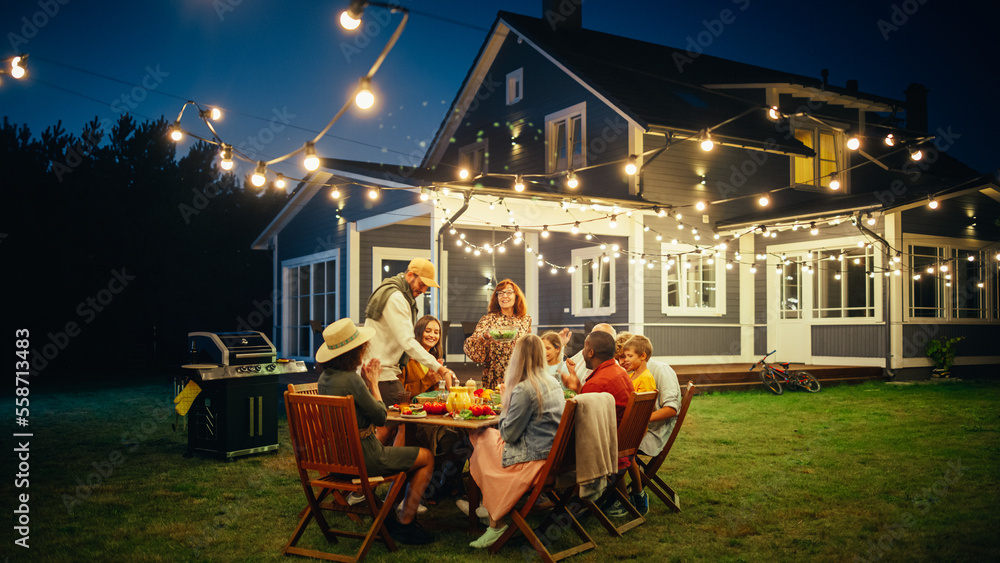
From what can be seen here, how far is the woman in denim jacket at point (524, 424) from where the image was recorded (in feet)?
12.9

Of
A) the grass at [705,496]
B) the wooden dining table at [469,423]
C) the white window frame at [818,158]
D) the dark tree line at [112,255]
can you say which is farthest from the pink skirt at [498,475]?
the white window frame at [818,158]

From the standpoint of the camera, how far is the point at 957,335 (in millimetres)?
13797

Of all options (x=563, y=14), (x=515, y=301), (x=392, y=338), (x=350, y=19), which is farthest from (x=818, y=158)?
(x=350, y=19)

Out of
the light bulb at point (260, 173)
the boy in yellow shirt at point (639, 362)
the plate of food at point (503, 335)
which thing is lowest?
the boy in yellow shirt at point (639, 362)

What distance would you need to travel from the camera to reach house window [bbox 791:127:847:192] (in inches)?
613

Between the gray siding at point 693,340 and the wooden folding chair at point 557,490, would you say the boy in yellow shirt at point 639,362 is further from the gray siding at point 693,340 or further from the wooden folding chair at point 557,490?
the gray siding at point 693,340

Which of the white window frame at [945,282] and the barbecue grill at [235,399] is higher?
the white window frame at [945,282]

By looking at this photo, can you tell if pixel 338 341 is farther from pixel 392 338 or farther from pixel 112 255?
pixel 112 255

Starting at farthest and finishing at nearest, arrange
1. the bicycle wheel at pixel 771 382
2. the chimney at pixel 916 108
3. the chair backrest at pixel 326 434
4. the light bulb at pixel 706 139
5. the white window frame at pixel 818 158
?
the chimney at pixel 916 108 → the white window frame at pixel 818 158 → the bicycle wheel at pixel 771 382 → the light bulb at pixel 706 139 → the chair backrest at pixel 326 434

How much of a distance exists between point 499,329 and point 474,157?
12.3 metres

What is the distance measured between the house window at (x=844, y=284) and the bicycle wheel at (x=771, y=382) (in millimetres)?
2667

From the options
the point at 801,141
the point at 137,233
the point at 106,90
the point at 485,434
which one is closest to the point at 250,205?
the point at 137,233

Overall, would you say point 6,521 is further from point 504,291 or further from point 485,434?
point 504,291

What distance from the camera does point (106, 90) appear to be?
2775cm
